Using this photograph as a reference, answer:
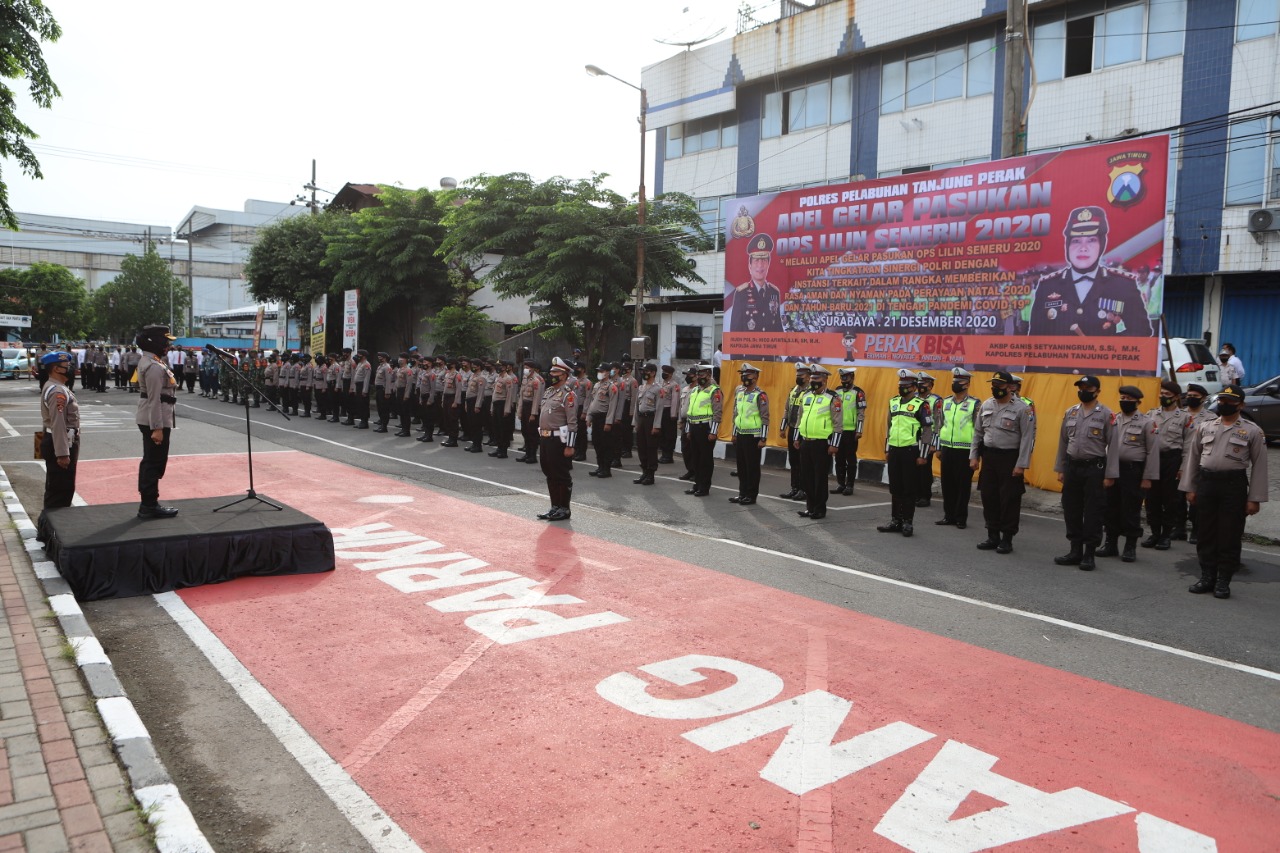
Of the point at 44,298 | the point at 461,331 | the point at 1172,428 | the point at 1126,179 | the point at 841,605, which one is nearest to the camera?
the point at 841,605

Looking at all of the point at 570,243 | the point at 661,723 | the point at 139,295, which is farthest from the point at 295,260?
the point at 139,295

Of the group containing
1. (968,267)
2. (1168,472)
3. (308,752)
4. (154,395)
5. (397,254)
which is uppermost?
(397,254)

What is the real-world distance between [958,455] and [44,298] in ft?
252

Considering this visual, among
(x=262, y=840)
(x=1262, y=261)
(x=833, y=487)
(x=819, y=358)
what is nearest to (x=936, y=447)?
(x=833, y=487)

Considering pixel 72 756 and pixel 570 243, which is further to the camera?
pixel 570 243

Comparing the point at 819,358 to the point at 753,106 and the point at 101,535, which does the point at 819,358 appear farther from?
the point at 753,106

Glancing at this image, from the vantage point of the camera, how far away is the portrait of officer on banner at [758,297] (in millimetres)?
16266

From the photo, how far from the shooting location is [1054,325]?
41.3 ft

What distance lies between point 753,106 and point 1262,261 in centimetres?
1718

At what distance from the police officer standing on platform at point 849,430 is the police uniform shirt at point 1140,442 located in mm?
4024

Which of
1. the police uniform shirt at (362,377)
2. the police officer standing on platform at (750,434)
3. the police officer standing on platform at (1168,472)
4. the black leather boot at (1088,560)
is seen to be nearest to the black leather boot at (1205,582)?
the black leather boot at (1088,560)

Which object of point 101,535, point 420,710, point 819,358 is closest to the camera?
point 420,710

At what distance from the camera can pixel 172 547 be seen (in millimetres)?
6949

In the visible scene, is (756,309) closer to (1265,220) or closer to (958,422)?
(958,422)
